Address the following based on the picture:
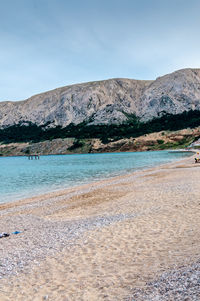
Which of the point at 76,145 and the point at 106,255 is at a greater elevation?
the point at 76,145

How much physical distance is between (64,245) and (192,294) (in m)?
5.59

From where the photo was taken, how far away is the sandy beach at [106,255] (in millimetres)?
5664

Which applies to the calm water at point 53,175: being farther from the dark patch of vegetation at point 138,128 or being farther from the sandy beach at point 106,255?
the dark patch of vegetation at point 138,128

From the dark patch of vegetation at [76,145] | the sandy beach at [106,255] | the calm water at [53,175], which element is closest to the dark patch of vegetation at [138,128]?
the dark patch of vegetation at [76,145]

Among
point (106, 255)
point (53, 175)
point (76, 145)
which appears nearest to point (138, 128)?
point (76, 145)

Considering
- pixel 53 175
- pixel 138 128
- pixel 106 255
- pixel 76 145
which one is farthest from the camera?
pixel 138 128

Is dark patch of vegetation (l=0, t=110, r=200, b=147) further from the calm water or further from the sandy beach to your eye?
the sandy beach

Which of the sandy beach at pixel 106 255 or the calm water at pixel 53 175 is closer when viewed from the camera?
the sandy beach at pixel 106 255

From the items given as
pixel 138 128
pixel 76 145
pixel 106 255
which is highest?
pixel 138 128

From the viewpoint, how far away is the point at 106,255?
26.3 ft

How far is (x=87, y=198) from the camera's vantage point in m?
20.0

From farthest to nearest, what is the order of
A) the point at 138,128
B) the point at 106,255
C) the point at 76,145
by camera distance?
1. the point at 138,128
2. the point at 76,145
3. the point at 106,255

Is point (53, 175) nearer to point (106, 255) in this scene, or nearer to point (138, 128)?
point (106, 255)

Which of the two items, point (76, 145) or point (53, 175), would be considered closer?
point (53, 175)
